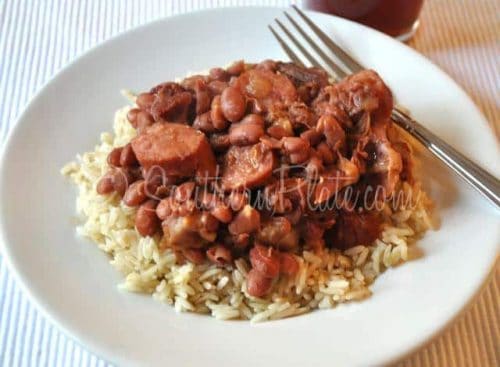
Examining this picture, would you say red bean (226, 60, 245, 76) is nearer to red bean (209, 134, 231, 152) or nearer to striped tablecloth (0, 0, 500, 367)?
A: red bean (209, 134, 231, 152)

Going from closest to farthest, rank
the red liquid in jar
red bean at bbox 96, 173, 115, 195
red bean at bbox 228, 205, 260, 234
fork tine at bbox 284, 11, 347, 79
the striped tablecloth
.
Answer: red bean at bbox 228, 205, 260, 234 < red bean at bbox 96, 173, 115, 195 < fork tine at bbox 284, 11, 347, 79 < the striped tablecloth < the red liquid in jar

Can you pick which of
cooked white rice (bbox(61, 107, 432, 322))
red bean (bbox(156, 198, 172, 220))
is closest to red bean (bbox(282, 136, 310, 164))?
cooked white rice (bbox(61, 107, 432, 322))

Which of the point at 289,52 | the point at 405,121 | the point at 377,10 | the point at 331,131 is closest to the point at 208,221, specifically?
the point at 331,131

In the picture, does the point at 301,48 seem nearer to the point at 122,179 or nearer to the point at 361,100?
the point at 361,100

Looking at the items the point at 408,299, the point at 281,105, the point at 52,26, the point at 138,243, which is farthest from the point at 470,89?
the point at 52,26

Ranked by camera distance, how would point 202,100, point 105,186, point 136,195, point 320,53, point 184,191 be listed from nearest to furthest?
point 184,191
point 136,195
point 105,186
point 202,100
point 320,53
